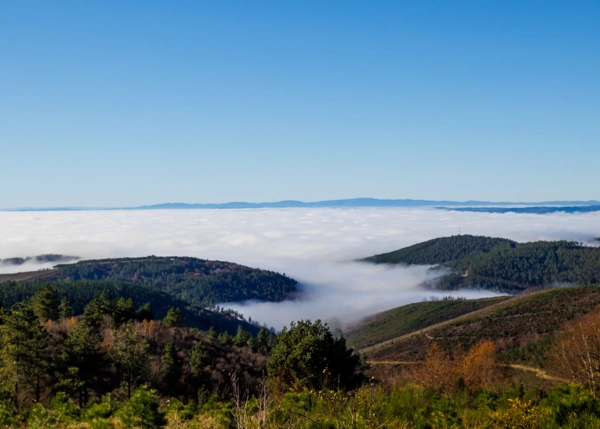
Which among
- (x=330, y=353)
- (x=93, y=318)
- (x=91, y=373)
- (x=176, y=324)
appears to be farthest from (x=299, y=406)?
(x=176, y=324)

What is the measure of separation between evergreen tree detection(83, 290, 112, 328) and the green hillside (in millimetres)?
65064

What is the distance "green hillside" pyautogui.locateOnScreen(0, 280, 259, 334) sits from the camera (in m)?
140

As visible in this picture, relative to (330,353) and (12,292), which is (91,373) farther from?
(12,292)

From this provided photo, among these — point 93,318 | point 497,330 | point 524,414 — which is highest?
point 524,414

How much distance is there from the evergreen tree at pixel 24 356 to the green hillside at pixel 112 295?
10272 cm

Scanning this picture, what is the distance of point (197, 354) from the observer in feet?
168

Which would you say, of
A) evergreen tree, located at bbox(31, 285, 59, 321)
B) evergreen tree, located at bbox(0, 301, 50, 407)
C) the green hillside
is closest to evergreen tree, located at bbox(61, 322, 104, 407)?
evergreen tree, located at bbox(0, 301, 50, 407)

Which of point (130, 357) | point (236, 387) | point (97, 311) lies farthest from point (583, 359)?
point (97, 311)

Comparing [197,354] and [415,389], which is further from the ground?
[415,389]

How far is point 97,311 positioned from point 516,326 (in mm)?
96755

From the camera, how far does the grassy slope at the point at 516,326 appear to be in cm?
9288

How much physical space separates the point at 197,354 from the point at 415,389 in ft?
149

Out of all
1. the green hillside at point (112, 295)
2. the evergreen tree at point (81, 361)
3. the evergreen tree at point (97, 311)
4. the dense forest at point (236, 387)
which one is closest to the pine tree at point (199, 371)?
the dense forest at point (236, 387)

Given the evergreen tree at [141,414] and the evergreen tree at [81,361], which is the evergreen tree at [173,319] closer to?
the evergreen tree at [81,361]
